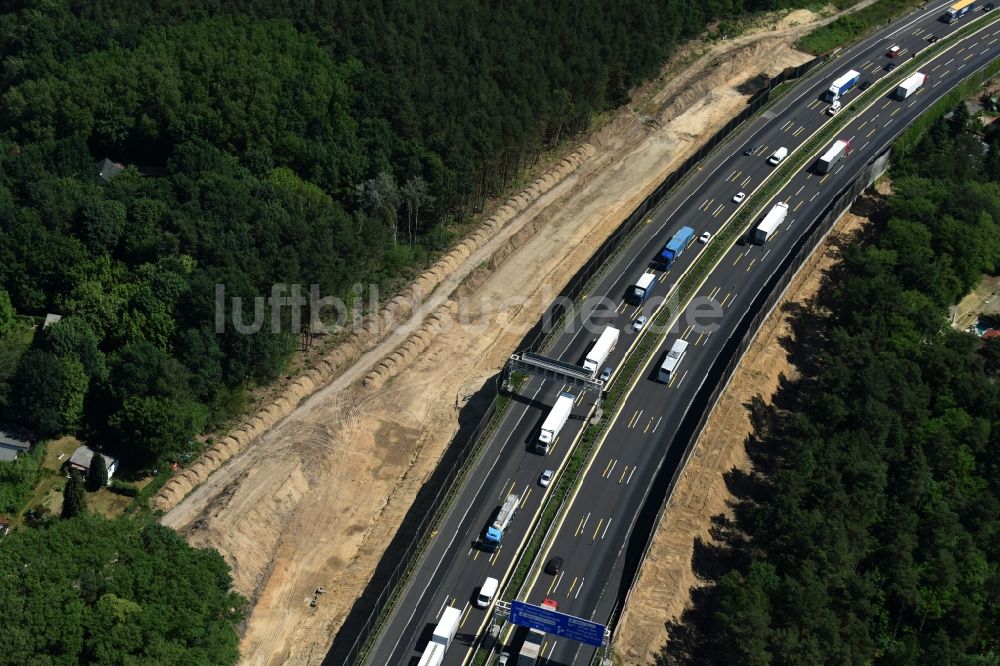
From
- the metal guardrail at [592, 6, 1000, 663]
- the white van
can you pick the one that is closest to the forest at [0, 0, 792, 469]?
the white van

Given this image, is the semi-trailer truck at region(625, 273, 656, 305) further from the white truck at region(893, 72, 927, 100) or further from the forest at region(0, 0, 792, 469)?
the white truck at region(893, 72, 927, 100)

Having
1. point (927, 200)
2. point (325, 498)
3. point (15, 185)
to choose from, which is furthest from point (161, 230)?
point (927, 200)

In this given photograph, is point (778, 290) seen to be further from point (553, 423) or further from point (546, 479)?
point (546, 479)

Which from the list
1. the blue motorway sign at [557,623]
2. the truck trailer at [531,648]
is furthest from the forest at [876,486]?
the truck trailer at [531,648]

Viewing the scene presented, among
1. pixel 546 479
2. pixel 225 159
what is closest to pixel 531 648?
pixel 546 479

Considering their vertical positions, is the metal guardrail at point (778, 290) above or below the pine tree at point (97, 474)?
above

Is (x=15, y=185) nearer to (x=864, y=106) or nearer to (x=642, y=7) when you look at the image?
(x=642, y=7)

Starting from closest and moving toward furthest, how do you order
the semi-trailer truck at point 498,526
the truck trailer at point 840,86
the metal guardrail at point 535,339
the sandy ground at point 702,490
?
the metal guardrail at point 535,339 → the sandy ground at point 702,490 → the semi-trailer truck at point 498,526 → the truck trailer at point 840,86

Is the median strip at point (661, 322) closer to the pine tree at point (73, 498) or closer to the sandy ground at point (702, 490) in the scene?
the sandy ground at point (702, 490)
